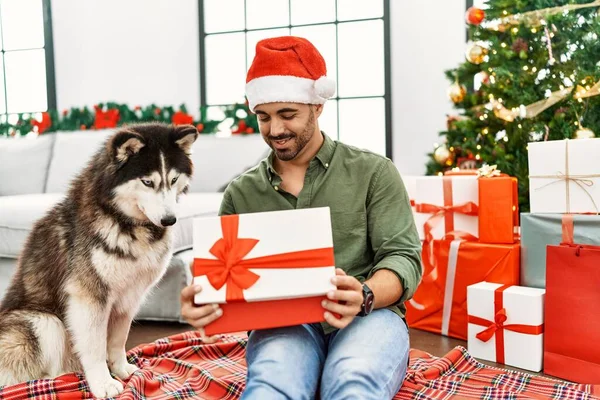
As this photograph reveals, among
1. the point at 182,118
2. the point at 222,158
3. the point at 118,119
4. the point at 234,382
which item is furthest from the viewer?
the point at 118,119

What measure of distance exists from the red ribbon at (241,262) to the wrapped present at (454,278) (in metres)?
1.33

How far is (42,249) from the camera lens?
6.17ft

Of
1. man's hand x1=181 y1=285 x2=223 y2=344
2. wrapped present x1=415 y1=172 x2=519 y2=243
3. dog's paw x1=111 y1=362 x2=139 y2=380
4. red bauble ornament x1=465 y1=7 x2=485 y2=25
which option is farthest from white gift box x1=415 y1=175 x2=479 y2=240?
man's hand x1=181 y1=285 x2=223 y2=344

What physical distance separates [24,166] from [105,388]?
2688mm

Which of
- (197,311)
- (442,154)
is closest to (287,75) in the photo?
(197,311)

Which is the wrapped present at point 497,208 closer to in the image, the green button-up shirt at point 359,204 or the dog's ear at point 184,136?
the green button-up shirt at point 359,204

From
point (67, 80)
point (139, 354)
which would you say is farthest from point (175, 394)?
point (67, 80)

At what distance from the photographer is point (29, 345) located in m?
1.71

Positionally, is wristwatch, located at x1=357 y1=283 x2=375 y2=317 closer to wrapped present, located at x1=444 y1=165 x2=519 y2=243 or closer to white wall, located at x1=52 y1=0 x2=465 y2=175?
wrapped present, located at x1=444 y1=165 x2=519 y2=243

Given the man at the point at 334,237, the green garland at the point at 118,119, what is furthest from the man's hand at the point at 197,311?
the green garland at the point at 118,119

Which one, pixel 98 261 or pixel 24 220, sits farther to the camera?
pixel 24 220

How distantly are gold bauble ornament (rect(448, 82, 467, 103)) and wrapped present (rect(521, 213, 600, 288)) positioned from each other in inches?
42.3

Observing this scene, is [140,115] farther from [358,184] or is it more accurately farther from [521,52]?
[358,184]

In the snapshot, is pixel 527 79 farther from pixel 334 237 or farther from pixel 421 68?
pixel 334 237
